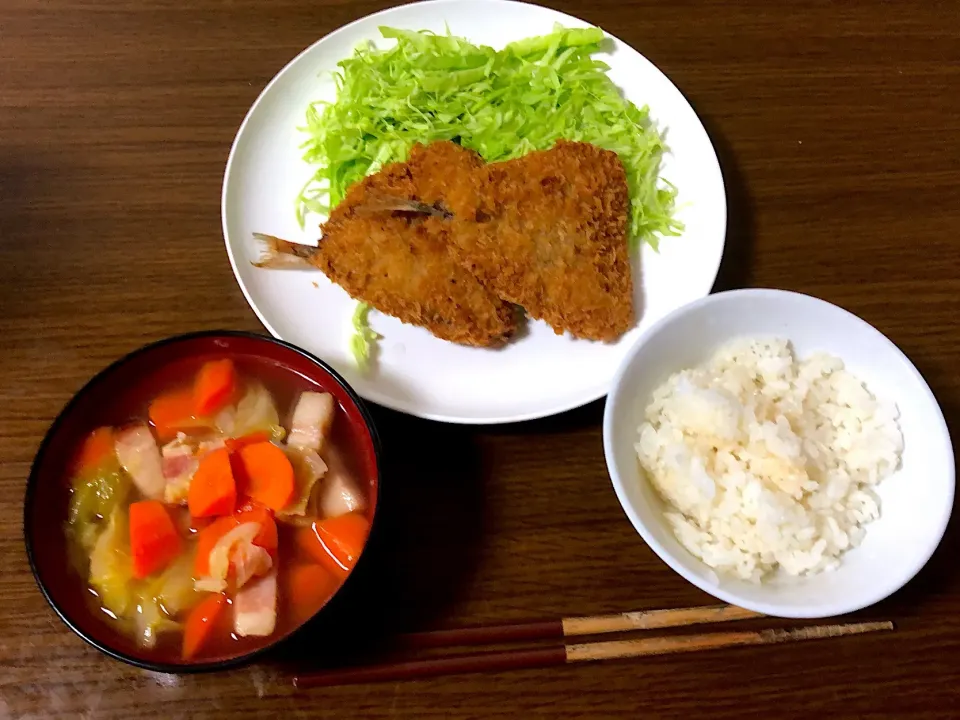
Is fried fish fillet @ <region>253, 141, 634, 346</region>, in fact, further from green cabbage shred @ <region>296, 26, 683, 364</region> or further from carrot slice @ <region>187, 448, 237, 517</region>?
carrot slice @ <region>187, 448, 237, 517</region>

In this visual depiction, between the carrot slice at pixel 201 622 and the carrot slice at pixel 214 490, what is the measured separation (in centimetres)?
15

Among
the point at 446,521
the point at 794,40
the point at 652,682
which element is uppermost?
the point at 794,40

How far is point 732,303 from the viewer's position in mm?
1591

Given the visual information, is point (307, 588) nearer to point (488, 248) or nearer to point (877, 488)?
point (488, 248)

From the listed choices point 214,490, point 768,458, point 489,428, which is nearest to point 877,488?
point 768,458

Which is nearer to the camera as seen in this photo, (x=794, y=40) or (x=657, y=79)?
(x=657, y=79)

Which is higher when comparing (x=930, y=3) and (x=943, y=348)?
(x=930, y=3)

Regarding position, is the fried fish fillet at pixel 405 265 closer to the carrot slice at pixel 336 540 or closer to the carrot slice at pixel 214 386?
the carrot slice at pixel 214 386

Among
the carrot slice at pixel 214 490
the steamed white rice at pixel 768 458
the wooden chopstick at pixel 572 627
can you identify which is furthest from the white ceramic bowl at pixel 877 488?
the carrot slice at pixel 214 490

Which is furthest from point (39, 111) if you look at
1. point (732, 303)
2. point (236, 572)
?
point (732, 303)

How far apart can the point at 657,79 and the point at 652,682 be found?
153 centimetres

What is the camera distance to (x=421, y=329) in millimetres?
1831

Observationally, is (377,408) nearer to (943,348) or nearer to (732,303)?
(732,303)

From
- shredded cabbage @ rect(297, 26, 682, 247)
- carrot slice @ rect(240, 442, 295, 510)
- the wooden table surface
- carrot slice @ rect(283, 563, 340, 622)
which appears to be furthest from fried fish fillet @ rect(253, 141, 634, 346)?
carrot slice @ rect(283, 563, 340, 622)
